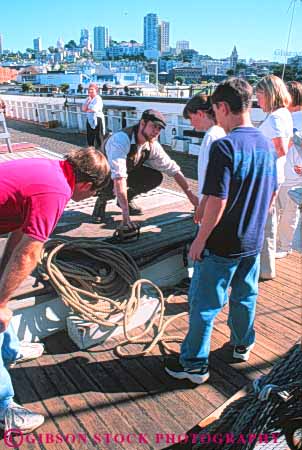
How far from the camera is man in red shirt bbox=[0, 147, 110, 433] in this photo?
1727mm

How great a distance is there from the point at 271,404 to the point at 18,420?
1233 mm

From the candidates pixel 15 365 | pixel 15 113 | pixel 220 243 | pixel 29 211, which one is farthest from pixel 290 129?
pixel 15 113

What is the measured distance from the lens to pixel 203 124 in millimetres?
2834

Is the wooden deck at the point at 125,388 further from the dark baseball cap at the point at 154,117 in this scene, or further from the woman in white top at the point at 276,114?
the dark baseball cap at the point at 154,117

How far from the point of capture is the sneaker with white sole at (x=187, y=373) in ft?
7.92

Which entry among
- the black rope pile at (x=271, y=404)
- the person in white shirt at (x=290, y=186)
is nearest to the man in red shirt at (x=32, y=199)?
the black rope pile at (x=271, y=404)

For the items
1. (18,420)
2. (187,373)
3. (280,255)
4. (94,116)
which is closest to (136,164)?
(280,255)

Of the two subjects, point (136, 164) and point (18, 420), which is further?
point (136, 164)

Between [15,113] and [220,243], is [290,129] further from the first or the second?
[15,113]

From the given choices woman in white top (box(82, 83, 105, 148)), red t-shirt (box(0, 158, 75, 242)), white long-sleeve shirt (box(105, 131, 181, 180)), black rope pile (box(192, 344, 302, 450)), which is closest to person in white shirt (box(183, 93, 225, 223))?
white long-sleeve shirt (box(105, 131, 181, 180))

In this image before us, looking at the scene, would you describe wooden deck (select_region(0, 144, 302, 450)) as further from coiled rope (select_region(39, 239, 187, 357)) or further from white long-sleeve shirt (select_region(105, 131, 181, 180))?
white long-sleeve shirt (select_region(105, 131, 181, 180))

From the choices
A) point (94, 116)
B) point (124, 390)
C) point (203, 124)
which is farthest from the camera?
point (94, 116)

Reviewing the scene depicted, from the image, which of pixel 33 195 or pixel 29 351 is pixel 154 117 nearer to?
pixel 33 195

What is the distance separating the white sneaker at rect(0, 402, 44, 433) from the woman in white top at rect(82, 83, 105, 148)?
8.18 meters
